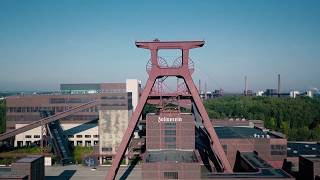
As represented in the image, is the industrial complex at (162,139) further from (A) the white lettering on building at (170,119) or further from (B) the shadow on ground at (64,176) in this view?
(B) the shadow on ground at (64,176)

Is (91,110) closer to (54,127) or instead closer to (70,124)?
(70,124)

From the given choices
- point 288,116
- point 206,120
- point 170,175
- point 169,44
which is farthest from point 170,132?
point 288,116

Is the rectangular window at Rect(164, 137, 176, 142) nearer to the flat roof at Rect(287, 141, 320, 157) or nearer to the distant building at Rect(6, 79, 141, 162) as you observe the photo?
the flat roof at Rect(287, 141, 320, 157)

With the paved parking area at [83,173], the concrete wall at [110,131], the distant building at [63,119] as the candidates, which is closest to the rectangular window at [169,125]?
the paved parking area at [83,173]

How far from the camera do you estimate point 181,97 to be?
35.0 m

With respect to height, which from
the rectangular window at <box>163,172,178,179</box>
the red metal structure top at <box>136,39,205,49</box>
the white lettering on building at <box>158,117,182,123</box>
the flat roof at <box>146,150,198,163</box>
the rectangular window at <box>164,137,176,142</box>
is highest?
the red metal structure top at <box>136,39,205,49</box>

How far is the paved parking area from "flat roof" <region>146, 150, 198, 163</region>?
260 inches

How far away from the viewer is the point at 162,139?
38156 mm

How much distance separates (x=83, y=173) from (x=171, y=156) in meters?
14.1

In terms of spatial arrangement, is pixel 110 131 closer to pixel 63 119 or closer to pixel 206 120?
pixel 63 119

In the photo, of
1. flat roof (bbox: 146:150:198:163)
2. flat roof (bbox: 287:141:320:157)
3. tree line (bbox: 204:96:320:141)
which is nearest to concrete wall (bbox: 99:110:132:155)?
flat roof (bbox: 146:150:198:163)

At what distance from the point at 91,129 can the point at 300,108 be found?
44399 millimetres

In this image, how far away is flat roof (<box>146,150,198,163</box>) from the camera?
1286 inches

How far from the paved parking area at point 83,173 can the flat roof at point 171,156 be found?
6.59m
